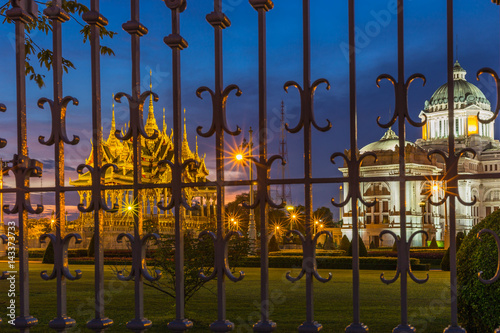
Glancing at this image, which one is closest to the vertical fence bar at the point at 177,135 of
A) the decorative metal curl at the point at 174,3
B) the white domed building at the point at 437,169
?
the decorative metal curl at the point at 174,3

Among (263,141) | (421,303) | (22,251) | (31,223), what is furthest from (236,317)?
(31,223)

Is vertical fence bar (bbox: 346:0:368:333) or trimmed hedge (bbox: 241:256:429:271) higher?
vertical fence bar (bbox: 346:0:368:333)

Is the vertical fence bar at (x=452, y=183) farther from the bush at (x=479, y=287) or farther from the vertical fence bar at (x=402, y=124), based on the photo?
the bush at (x=479, y=287)

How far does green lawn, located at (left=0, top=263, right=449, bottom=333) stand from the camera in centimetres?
953

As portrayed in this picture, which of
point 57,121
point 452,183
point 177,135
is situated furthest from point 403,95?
point 57,121

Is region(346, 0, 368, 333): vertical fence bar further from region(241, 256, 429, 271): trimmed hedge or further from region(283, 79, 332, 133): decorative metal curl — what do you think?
region(241, 256, 429, 271): trimmed hedge

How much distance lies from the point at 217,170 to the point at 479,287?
4013mm

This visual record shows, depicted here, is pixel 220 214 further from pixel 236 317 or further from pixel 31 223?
pixel 31 223

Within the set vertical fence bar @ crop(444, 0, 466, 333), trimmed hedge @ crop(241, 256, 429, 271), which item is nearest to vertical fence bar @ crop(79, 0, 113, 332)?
vertical fence bar @ crop(444, 0, 466, 333)

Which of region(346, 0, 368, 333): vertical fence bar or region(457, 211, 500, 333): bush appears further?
region(457, 211, 500, 333): bush

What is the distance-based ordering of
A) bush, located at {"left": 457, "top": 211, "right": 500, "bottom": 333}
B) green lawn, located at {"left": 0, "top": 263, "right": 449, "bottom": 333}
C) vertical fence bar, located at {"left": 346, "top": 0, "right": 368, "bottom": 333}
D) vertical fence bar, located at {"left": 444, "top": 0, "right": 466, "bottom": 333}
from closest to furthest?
vertical fence bar, located at {"left": 444, "top": 0, "right": 466, "bottom": 333} → vertical fence bar, located at {"left": 346, "top": 0, "right": 368, "bottom": 333} → bush, located at {"left": 457, "top": 211, "right": 500, "bottom": 333} → green lawn, located at {"left": 0, "top": 263, "right": 449, "bottom": 333}

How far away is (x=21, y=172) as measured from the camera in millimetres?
4062

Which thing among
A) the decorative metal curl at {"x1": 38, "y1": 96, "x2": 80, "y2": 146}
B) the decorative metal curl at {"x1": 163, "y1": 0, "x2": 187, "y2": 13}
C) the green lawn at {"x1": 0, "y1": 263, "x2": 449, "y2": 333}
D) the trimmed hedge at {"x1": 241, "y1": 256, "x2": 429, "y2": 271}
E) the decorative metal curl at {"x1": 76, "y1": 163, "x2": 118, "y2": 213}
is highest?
the decorative metal curl at {"x1": 163, "y1": 0, "x2": 187, "y2": 13}

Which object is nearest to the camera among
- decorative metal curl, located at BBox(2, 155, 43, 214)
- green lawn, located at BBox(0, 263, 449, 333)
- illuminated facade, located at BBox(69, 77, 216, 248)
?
decorative metal curl, located at BBox(2, 155, 43, 214)
